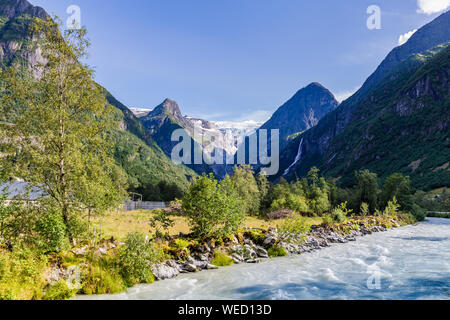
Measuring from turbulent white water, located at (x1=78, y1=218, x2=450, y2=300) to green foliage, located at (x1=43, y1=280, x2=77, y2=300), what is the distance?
0.51 meters

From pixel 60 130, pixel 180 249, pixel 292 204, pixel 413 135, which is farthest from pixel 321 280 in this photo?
pixel 413 135

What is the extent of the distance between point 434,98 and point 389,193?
169m

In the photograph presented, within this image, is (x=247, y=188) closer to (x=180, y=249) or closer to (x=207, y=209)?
(x=207, y=209)

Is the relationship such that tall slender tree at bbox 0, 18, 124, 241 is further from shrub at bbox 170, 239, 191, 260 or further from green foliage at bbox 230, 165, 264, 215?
green foliage at bbox 230, 165, 264, 215

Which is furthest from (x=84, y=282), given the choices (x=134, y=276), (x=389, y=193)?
(x=389, y=193)

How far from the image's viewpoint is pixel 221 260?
16.2 meters

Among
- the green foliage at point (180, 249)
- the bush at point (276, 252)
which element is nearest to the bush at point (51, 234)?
the green foliage at point (180, 249)

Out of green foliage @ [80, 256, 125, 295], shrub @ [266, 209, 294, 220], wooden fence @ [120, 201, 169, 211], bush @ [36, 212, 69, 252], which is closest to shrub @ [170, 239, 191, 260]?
green foliage @ [80, 256, 125, 295]

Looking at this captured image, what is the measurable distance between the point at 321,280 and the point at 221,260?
608 centimetres

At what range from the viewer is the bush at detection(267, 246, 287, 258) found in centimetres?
1920

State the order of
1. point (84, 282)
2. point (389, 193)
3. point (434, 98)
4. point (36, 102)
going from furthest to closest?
point (434, 98) < point (389, 193) < point (36, 102) < point (84, 282)
